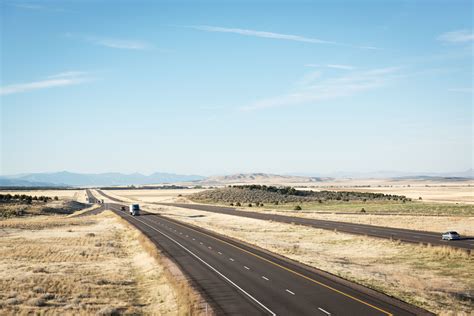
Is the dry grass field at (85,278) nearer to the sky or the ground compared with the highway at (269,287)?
nearer to the ground

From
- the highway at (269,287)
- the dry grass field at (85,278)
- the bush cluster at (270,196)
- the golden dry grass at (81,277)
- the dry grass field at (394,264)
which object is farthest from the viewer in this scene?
the bush cluster at (270,196)

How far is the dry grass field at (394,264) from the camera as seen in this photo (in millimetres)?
25983

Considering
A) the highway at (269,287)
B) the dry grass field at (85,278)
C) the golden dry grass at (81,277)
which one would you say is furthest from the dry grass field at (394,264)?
the golden dry grass at (81,277)

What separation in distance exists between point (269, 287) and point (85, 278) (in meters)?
13.8

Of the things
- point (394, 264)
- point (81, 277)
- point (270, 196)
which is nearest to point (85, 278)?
point (81, 277)

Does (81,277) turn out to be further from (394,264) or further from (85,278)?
(394,264)

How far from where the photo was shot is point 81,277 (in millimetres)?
32875

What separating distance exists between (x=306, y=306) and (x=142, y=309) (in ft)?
29.1

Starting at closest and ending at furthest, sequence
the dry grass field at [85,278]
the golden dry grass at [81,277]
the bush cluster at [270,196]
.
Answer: the dry grass field at [85,278] < the golden dry grass at [81,277] < the bush cluster at [270,196]

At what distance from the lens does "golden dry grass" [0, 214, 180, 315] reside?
24859mm

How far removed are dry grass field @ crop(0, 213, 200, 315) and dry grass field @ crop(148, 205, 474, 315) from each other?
12499 millimetres

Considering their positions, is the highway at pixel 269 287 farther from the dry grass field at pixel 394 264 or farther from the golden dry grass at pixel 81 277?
the golden dry grass at pixel 81 277

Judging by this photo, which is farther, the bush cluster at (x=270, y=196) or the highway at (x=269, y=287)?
the bush cluster at (x=270, y=196)

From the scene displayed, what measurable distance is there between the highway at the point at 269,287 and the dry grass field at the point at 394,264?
175 cm
